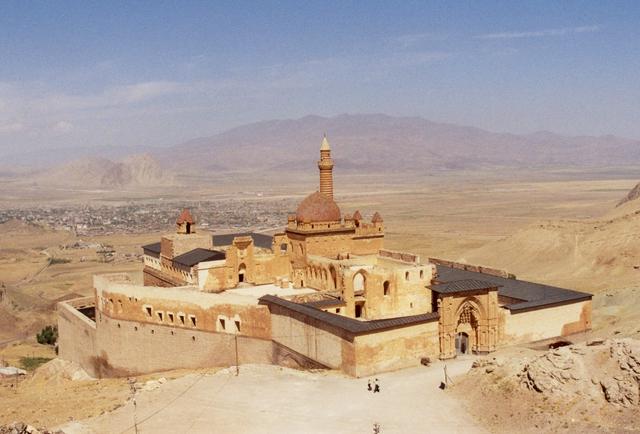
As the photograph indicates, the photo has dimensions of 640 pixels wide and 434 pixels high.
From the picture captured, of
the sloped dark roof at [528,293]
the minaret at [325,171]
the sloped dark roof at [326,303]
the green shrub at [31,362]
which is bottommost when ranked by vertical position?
the green shrub at [31,362]

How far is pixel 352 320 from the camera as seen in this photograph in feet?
98.8

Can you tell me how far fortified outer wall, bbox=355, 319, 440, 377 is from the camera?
28.9 m

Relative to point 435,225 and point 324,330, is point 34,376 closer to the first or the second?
point 324,330

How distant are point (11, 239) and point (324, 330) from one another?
4186 inches

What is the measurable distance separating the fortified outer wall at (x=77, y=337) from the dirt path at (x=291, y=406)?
1459cm

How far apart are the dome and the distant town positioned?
80.4 metres

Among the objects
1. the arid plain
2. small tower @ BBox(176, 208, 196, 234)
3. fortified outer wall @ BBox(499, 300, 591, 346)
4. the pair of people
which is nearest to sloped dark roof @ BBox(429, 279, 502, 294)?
fortified outer wall @ BBox(499, 300, 591, 346)

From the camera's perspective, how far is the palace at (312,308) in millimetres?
31156

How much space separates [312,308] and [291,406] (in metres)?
7.47

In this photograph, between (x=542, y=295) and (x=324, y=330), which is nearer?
(x=324, y=330)

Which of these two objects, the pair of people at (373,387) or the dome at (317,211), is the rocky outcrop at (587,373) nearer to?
the pair of people at (373,387)

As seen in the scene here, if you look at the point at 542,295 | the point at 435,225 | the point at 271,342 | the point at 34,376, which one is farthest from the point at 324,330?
the point at 435,225

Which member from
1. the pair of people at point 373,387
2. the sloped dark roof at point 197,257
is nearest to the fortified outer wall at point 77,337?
the sloped dark roof at point 197,257

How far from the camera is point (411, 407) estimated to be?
83.3ft
